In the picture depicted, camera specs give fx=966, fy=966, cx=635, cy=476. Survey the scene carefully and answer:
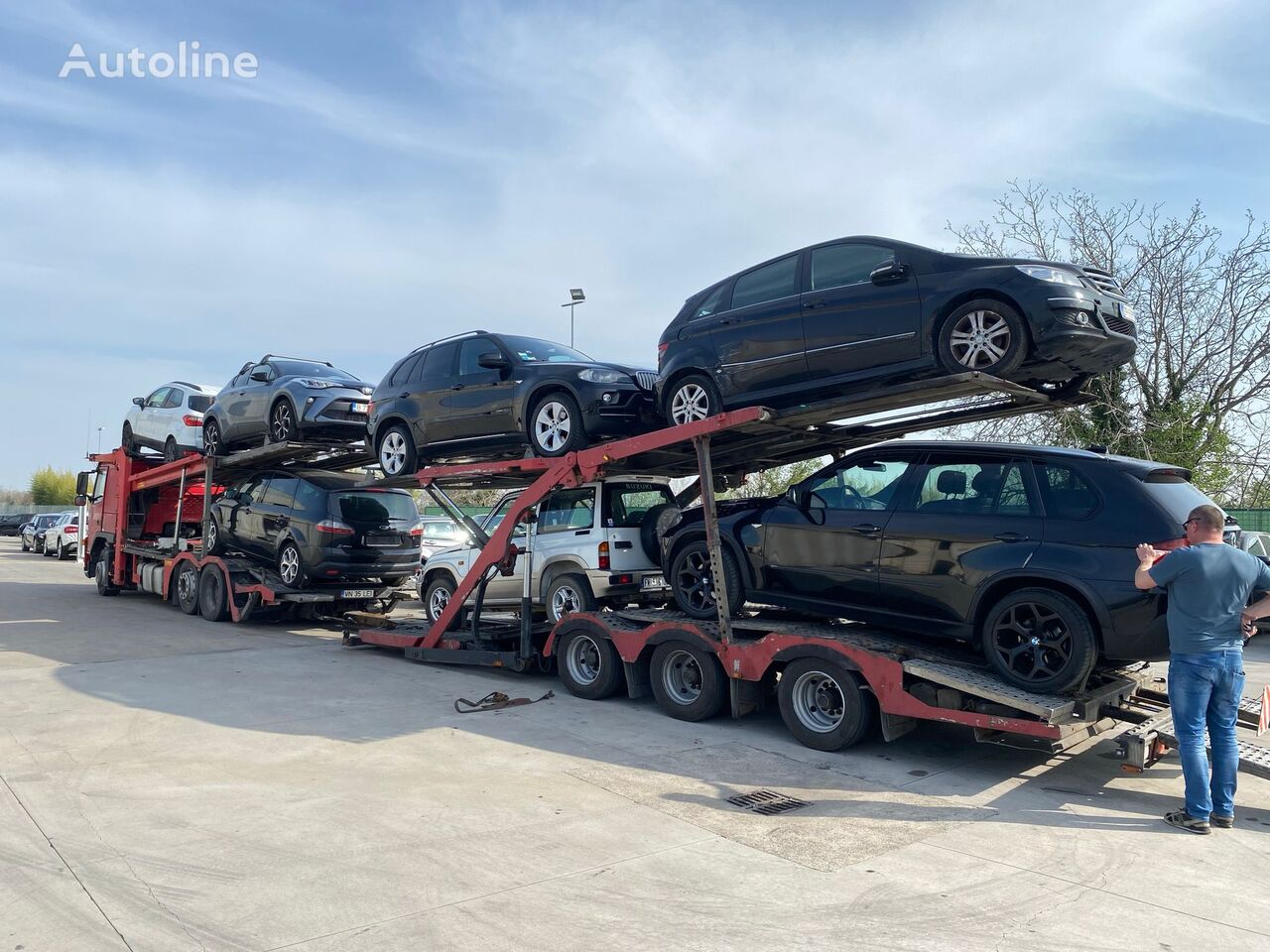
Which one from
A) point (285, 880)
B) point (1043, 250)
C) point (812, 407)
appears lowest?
point (285, 880)

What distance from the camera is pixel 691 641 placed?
775 cm

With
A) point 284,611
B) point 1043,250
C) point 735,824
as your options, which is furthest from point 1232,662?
point 1043,250

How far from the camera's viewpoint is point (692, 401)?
27.0 feet

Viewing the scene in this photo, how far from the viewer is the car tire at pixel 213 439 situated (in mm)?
14363

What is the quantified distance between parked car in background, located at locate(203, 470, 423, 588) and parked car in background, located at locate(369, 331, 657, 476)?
2.41 metres

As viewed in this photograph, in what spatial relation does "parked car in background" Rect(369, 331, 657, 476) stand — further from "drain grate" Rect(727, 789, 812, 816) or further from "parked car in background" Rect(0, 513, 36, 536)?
"parked car in background" Rect(0, 513, 36, 536)

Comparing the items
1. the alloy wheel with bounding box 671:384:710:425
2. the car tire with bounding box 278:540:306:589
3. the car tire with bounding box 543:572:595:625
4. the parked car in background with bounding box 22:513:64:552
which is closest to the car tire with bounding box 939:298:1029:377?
the alloy wheel with bounding box 671:384:710:425

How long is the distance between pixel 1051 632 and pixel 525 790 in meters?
3.43

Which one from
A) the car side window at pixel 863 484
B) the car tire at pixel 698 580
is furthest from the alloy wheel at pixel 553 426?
the car side window at pixel 863 484

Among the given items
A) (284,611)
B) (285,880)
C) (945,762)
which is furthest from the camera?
(284,611)

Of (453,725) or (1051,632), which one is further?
(453,725)

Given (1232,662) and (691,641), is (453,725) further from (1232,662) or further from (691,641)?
(1232,662)

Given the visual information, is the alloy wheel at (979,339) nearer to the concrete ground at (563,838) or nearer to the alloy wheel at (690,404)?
the alloy wheel at (690,404)

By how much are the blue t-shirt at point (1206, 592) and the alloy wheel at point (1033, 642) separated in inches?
28.3
